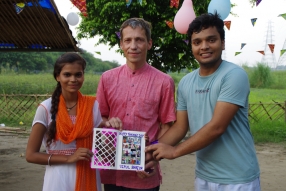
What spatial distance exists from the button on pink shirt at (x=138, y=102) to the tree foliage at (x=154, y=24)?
19.9 feet

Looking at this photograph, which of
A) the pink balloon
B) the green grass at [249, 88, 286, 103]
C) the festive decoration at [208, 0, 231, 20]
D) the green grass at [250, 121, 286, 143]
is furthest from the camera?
the green grass at [249, 88, 286, 103]

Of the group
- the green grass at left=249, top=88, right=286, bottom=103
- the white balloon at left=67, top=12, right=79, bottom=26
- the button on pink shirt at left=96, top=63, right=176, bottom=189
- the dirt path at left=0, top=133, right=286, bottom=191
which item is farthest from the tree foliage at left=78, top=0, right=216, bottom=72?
the button on pink shirt at left=96, top=63, right=176, bottom=189

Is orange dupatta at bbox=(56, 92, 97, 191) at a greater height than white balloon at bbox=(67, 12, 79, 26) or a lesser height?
lesser

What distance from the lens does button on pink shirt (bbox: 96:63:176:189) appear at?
6.76ft

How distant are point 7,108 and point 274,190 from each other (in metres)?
8.69

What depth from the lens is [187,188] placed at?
441 cm

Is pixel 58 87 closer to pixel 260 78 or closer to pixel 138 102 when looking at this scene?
pixel 138 102

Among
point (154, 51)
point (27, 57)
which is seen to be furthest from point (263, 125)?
point (27, 57)

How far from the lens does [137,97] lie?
2072 mm

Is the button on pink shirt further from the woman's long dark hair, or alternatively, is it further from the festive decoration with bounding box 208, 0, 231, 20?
the festive decoration with bounding box 208, 0, 231, 20

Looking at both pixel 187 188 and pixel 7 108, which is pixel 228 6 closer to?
pixel 187 188

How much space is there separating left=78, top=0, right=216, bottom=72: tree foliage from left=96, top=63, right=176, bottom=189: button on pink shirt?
606 cm

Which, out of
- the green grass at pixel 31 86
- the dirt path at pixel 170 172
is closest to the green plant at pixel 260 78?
the green grass at pixel 31 86

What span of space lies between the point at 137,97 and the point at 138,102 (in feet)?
0.10
